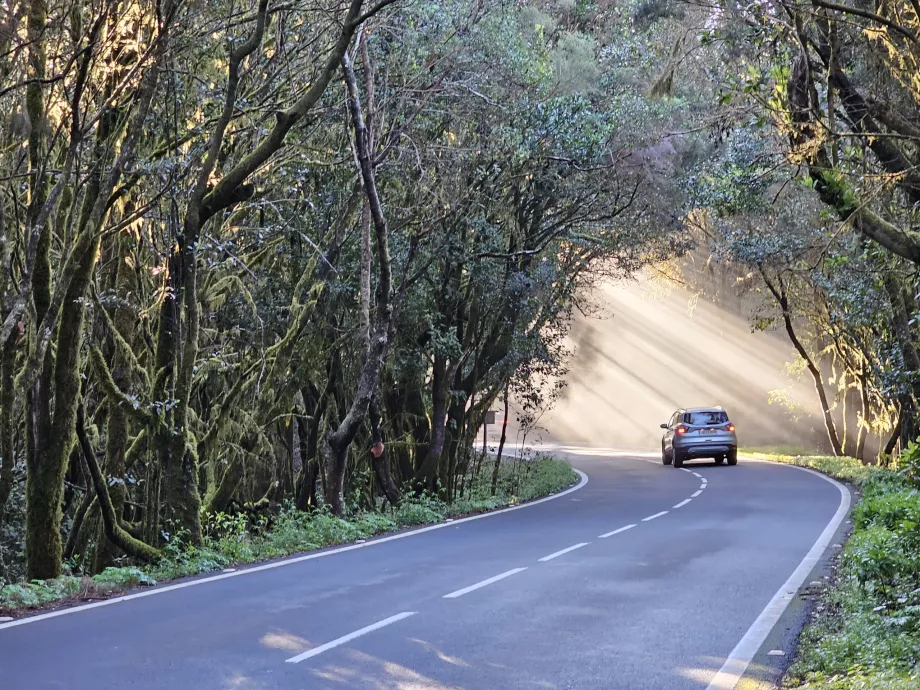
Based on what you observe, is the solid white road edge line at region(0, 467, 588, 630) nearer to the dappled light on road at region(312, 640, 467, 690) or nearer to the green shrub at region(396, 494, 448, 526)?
the green shrub at region(396, 494, 448, 526)

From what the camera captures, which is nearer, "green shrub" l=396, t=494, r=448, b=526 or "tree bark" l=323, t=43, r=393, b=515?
"tree bark" l=323, t=43, r=393, b=515

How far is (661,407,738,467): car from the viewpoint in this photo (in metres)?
35.2

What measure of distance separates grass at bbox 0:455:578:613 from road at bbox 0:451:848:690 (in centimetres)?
69

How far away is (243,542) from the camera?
562 inches

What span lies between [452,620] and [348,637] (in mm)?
1120

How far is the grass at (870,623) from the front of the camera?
6.73 m

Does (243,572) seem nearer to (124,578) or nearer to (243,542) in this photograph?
(124,578)

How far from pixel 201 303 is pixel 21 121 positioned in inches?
233

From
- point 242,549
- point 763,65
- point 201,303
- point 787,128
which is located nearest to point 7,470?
point 242,549

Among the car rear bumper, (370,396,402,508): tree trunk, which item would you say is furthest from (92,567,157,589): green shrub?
the car rear bumper

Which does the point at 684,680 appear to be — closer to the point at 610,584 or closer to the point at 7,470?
the point at 610,584

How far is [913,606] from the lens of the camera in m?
8.34

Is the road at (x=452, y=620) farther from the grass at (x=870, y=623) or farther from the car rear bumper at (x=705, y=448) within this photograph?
the car rear bumper at (x=705, y=448)

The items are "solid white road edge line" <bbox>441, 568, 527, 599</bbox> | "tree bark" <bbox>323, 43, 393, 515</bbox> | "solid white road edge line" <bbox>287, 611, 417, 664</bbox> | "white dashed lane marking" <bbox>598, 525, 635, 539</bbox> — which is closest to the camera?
"solid white road edge line" <bbox>287, 611, 417, 664</bbox>
